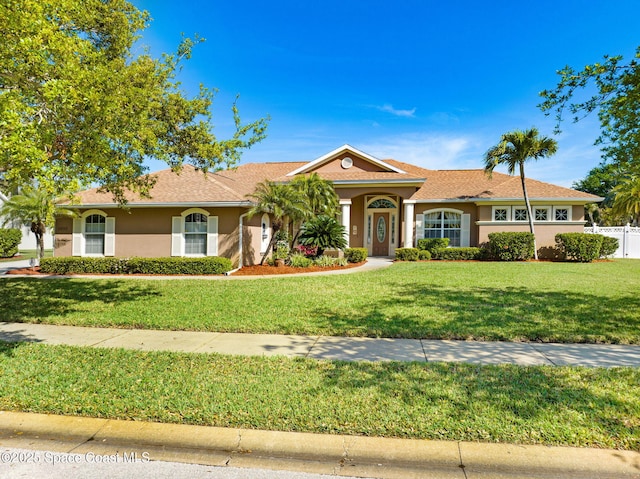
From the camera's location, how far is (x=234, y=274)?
1441 cm

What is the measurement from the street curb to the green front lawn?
309 cm

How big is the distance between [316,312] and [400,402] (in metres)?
4.13

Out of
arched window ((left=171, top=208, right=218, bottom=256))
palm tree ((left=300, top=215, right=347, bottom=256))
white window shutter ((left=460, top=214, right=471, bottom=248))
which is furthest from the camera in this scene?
white window shutter ((left=460, top=214, right=471, bottom=248))

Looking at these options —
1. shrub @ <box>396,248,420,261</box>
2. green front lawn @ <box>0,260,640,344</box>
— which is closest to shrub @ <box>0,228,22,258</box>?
green front lawn @ <box>0,260,640,344</box>

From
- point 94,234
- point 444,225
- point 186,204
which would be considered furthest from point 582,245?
point 94,234

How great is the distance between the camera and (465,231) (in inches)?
819

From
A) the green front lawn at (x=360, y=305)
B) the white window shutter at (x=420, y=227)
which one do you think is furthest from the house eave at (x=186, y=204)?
the white window shutter at (x=420, y=227)

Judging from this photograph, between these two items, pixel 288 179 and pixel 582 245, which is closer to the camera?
pixel 582 245

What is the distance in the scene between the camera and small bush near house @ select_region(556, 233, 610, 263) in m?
18.4

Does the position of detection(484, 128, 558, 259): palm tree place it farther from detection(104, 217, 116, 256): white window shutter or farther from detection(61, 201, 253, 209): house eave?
detection(104, 217, 116, 256): white window shutter

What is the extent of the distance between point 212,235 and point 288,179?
6781mm

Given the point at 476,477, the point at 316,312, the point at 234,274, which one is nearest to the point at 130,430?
the point at 476,477

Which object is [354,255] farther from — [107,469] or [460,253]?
[107,469]

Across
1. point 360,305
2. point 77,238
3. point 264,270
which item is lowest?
point 360,305
